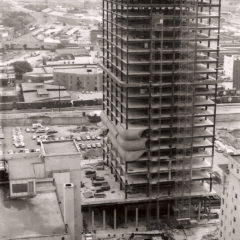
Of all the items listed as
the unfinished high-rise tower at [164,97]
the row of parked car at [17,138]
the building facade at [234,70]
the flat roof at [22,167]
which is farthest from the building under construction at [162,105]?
the building facade at [234,70]

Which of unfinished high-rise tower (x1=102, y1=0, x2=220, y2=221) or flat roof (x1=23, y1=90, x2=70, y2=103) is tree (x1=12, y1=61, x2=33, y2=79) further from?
unfinished high-rise tower (x1=102, y1=0, x2=220, y2=221)

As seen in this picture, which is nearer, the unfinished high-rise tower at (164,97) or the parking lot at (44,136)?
the unfinished high-rise tower at (164,97)

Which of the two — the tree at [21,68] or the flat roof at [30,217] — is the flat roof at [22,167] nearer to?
the flat roof at [30,217]

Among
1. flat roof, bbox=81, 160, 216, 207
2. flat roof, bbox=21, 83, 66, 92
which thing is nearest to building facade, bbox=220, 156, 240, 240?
flat roof, bbox=81, 160, 216, 207

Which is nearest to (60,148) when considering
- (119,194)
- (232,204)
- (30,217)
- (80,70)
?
(119,194)

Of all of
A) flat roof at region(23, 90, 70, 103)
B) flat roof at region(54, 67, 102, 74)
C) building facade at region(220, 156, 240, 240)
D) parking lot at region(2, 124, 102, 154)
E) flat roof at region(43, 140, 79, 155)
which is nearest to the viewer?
building facade at region(220, 156, 240, 240)

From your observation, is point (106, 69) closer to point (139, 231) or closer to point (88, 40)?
point (139, 231)

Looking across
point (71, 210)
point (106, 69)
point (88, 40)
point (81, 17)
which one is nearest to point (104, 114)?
point (106, 69)
